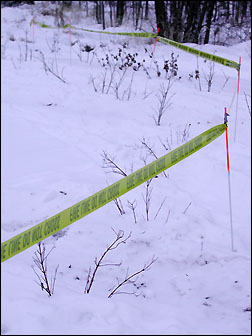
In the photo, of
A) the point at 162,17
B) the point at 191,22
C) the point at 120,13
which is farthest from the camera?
the point at 120,13

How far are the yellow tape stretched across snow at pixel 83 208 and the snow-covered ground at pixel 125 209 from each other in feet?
0.82

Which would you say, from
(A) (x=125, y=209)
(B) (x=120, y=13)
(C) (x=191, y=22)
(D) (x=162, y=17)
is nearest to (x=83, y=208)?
(A) (x=125, y=209)

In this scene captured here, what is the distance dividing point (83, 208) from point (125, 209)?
994 millimetres

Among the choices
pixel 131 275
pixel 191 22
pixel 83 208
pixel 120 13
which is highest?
pixel 120 13

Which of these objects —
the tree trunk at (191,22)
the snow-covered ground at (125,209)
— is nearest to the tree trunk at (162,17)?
the tree trunk at (191,22)

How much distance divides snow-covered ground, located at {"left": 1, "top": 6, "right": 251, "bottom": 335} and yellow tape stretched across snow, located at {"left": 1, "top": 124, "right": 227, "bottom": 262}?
251 mm

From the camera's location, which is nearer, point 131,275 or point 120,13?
point 131,275

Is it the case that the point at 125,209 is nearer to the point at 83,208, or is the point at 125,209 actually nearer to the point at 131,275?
the point at 131,275

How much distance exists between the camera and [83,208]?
199 centimetres

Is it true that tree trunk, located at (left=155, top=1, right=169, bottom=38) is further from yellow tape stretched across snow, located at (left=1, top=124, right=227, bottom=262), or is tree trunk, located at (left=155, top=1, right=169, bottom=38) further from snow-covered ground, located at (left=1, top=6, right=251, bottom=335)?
yellow tape stretched across snow, located at (left=1, top=124, right=227, bottom=262)

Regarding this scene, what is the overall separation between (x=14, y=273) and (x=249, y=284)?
1453 mm

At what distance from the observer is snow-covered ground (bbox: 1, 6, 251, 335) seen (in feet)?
5.68

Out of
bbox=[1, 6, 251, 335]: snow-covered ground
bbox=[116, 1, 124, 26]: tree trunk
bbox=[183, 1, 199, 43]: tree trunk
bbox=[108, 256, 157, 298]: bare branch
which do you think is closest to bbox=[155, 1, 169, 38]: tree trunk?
bbox=[183, 1, 199, 43]: tree trunk

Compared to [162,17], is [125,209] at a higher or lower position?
lower
